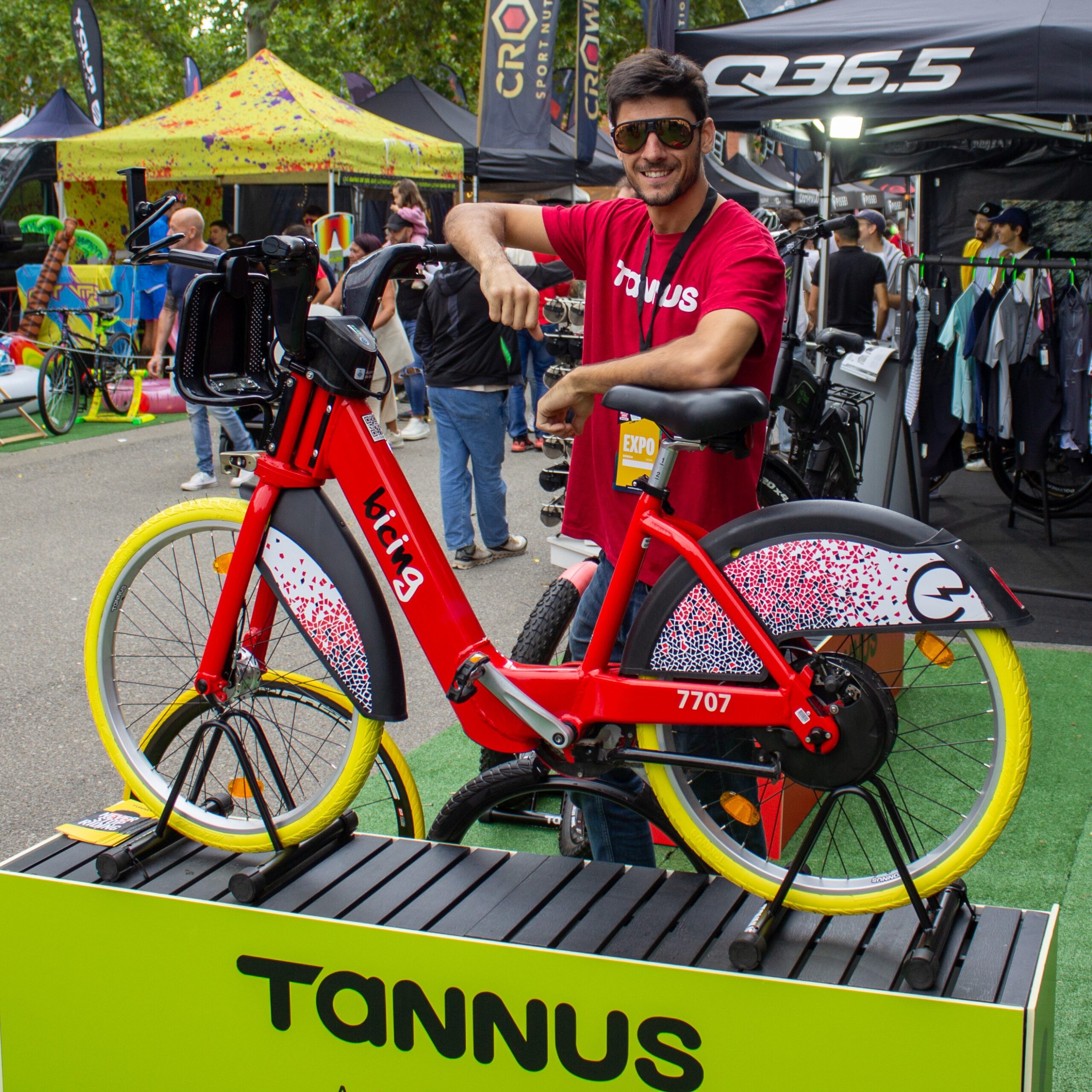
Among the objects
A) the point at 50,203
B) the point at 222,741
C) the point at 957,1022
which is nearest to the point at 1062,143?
the point at 222,741

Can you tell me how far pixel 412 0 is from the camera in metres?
26.3

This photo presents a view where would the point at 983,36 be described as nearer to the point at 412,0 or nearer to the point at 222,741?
the point at 222,741

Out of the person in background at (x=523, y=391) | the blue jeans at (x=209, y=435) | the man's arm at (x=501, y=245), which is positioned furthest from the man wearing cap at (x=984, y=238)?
the man's arm at (x=501, y=245)

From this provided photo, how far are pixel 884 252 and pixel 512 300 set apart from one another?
9686 mm

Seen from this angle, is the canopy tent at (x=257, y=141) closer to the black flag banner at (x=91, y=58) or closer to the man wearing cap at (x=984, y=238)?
the black flag banner at (x=91, y=58)

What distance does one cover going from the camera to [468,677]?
7.39 feet

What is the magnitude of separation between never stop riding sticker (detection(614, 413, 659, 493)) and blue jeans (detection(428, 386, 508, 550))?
4.36 metres

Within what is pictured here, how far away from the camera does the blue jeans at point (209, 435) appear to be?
27.4 ft

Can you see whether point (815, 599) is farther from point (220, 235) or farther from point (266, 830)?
point (220, 235)

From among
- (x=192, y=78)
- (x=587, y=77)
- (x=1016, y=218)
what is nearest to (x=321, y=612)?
(x=1016, y=218)

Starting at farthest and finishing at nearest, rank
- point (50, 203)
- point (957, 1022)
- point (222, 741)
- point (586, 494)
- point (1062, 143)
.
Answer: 1. point (50, 203)
2. point (1062, 143)
3. point (222, 741)
4. point (586, 494)
5. point (957, 1022)

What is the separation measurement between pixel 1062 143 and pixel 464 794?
295 inches

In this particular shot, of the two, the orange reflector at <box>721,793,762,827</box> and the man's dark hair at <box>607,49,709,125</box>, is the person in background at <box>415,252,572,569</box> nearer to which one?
the man's dark hair at <box>607,49,709,125</box>

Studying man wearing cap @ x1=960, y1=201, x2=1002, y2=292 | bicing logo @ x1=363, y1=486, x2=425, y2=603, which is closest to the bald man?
man wearing cap @ x1=960, y1=201, x2=1002, y2=292
